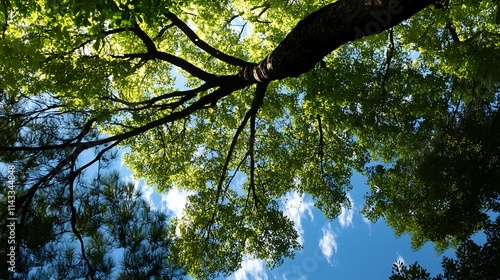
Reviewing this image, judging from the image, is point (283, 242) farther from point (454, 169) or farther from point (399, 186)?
point (454, 169)

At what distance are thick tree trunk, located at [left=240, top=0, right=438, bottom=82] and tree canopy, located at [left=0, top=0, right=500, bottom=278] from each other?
0.06ft

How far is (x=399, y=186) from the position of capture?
38.3ft

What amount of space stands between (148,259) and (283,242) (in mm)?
4965

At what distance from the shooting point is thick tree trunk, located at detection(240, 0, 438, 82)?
3.23 metres

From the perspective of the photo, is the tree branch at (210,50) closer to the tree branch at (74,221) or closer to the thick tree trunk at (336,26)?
the thick tree trunk at (336,26)

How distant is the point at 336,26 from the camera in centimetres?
369

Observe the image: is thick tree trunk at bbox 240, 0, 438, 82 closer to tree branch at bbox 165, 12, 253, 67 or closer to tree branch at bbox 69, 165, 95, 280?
tree branch at bbox 165, 12, 253, 67

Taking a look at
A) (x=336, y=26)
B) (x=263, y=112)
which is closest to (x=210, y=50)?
(x=263, y=112)

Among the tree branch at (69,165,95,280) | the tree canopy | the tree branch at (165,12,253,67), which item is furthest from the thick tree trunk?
the tree branch at (69,165,95,280)

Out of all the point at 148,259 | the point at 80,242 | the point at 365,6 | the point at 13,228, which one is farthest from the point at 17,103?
the point at 365,6

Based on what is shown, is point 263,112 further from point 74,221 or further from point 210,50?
point 74,221

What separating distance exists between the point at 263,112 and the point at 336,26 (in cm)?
927

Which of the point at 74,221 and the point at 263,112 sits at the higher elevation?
the point at 263,112

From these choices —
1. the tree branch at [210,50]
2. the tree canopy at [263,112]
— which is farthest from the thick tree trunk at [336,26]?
the tree branch at [210,50]
